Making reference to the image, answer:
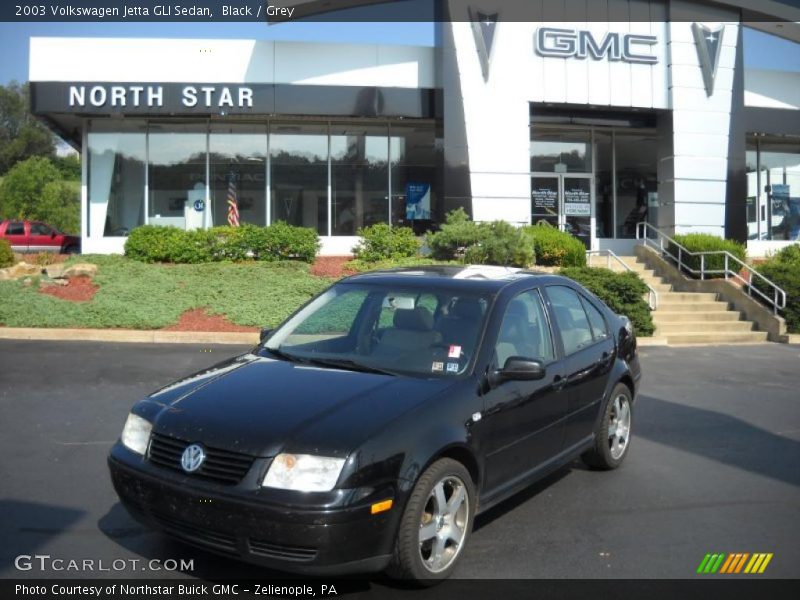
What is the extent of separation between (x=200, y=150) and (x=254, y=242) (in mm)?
4384

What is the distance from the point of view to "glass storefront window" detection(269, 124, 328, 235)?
20703 mm

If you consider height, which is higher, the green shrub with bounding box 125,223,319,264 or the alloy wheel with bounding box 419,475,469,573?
the green shrub with bounding box 125,223,319,264

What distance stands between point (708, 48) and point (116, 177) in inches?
627

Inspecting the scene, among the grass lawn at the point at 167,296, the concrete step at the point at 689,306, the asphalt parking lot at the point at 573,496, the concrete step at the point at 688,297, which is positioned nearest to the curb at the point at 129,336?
the grass lawn at the point at 167,296

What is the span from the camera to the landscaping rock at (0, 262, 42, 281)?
1606 cm

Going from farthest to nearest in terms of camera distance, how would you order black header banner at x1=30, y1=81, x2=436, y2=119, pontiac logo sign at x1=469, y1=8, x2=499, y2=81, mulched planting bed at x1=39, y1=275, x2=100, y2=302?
pontiac logo sign at x1=469, y1=8, x2=499, y2=81, black header banner at x1=30, y1=81, x2=436, y2=119, mulched planting bed at x1=39, y1=275, x2=100, y2=302

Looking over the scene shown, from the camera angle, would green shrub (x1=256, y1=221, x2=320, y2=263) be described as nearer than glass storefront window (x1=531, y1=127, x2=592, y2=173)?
Yes

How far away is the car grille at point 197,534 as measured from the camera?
368cm

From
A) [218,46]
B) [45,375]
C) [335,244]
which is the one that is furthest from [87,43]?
[45,375]

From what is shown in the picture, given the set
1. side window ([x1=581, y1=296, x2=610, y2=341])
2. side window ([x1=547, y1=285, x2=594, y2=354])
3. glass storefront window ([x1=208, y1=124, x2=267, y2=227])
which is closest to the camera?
side window ([x1=547, y1=285, x2=594, y2=354])

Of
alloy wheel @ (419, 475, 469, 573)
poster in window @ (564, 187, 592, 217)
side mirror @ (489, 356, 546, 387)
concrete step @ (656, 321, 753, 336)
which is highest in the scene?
poster in window @ (564, 187, 592, 217)

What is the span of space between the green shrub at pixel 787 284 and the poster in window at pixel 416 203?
8355 mm

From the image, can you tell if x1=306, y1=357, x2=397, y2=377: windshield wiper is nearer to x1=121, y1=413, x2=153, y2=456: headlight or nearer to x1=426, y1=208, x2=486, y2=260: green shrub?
x1=121, y1=413, x2=153, y2=456: headlight

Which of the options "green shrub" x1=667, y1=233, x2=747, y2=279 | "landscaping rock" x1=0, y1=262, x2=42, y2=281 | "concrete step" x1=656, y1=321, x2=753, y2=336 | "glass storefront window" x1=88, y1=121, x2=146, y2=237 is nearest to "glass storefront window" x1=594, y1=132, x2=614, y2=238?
"green shrub" x1=667, y1=233, x2=747, y2=279
